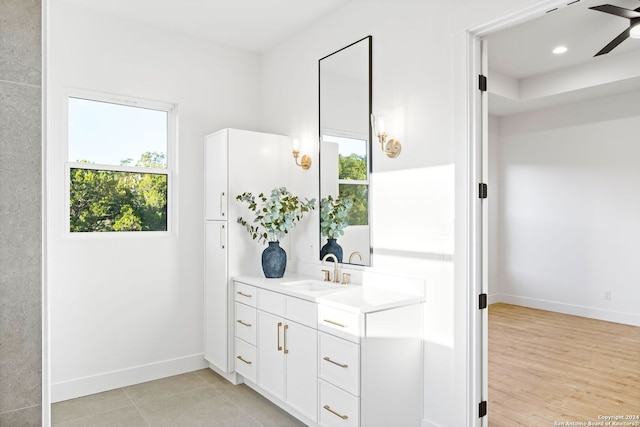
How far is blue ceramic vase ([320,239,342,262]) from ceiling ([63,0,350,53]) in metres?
1.80

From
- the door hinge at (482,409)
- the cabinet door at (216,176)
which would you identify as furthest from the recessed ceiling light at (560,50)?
the door hinge at (482,409)

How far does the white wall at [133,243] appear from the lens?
3127 millimetres

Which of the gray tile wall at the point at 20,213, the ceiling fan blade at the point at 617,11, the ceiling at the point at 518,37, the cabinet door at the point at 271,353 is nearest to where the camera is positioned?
the gray tile wall at the point at 20,213

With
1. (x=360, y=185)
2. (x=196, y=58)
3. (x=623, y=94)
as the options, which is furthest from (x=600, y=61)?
(x=196, y=58)

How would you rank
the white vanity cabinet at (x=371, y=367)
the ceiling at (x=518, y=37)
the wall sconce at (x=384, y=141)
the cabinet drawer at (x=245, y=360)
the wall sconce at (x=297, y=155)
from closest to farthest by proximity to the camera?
the white vanity cabinet at (x=371, y=367) → the wall sconce at (x=384, y=141) → the cabinet drawer at (x=245, y=360) → the ceiling at (x=518, y=37) → the wall sconce at (x=297, y=155)

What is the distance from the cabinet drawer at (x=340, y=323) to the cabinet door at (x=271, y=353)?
0.46 meters

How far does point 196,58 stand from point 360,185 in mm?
1962

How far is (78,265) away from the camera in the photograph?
3191mm

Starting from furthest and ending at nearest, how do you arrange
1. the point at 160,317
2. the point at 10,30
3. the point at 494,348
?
the point at 494,348
the point at 160,317
the point at 10,30

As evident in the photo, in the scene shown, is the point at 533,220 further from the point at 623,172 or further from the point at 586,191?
the point at 623,172

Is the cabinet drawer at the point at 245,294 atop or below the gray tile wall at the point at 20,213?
below

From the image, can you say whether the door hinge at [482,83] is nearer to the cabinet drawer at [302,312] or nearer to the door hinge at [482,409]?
the cabinet drawer at [302,312]

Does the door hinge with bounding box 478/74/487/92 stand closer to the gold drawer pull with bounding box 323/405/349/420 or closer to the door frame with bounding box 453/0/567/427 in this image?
the door frame with bounding box 453/0/567/427

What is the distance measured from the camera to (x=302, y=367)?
2.62 metres
